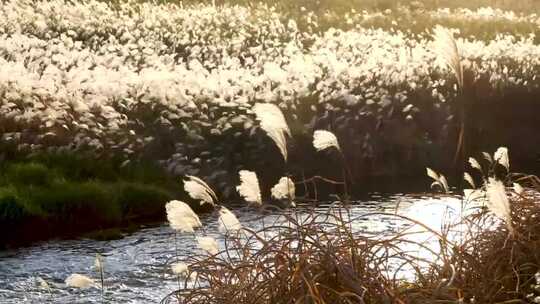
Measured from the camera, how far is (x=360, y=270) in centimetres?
561

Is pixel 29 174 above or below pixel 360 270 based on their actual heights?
above

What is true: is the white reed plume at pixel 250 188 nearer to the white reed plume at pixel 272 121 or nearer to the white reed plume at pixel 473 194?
the white reed plume at pixel 272 121

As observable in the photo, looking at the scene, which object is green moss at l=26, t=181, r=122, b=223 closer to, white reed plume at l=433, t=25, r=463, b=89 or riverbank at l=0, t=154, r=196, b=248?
riverbank at l=0, t=154, r=196, b=248

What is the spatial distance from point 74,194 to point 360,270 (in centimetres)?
699

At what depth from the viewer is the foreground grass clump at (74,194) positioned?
1146 cm

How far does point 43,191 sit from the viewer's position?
468 inches

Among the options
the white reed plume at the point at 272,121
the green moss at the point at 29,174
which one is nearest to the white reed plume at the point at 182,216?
the white reed plume at the point at 272,121

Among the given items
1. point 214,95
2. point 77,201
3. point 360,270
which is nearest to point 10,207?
point 77,201

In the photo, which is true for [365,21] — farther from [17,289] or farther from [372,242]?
→ [372,242]

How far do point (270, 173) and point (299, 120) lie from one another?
1561mm

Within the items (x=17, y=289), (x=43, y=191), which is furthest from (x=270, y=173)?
(x=17, y=289)

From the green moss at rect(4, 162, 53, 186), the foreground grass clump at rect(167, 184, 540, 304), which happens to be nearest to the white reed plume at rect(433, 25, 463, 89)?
the foreground grass clump at rect(167, 184, 540, 304)

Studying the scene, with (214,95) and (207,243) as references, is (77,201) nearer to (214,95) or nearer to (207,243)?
(214,95)

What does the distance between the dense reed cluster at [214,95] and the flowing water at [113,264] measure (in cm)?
204
